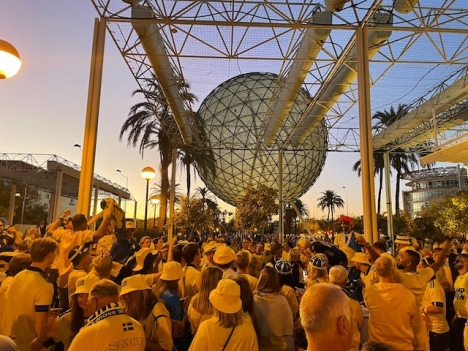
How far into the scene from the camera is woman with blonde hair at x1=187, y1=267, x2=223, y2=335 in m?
3.77

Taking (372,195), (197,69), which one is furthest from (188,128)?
(372,195)

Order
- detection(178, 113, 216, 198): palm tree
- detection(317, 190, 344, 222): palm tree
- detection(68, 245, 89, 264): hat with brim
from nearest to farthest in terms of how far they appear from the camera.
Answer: detection(68, 245, 89, 264): hat with brim < detection(178, 113, 216, 198): palm tree < detection(317, 190, 344, 222): palm tree

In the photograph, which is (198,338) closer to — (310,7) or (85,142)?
(85,142)

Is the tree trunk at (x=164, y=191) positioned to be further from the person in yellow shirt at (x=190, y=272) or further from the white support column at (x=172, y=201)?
the person in yellow shirt at (x=190, y=272)

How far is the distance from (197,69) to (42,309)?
1585 centimetres

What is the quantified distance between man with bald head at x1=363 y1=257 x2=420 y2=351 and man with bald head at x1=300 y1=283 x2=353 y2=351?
2.34 m

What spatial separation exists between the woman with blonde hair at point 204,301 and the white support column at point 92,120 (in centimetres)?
678

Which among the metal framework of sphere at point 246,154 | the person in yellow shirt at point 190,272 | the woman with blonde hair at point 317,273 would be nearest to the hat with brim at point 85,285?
the person in yellow shirt at point 190,272

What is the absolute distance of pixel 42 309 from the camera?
344 centimetres

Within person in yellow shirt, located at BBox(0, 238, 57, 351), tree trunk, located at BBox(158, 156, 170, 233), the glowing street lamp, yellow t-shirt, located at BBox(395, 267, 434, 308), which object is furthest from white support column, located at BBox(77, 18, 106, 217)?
tree trunk, located at BBox(158, 156, 170, 233)

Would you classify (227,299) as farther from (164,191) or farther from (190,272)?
(164,191)

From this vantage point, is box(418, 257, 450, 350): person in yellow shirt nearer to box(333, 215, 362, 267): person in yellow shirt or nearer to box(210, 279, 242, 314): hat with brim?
box(333, 215, 362, 267): person in yellow shirt

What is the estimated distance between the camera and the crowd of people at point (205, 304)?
2.54 meters

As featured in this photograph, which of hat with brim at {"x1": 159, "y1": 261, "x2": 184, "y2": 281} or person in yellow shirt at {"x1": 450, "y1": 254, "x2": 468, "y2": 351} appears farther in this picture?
person in yellow shirt at {"x1": 450, "y1": 254, "x2": 468, "y2": 351}
